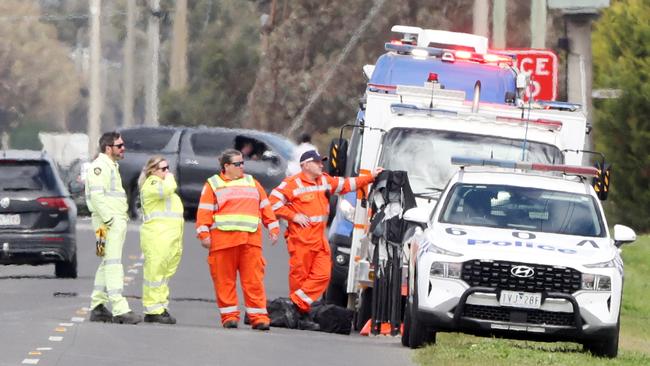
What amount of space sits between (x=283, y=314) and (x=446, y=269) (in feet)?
12.9

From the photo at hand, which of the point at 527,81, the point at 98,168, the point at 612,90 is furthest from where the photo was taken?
the point at 612,90

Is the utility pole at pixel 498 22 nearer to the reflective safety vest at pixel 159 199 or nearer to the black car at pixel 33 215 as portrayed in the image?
the black car at pixel 33 215

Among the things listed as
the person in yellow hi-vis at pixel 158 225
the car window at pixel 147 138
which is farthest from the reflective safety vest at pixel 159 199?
the car window at pixel 147 138

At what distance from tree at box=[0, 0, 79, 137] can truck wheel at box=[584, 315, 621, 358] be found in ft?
294

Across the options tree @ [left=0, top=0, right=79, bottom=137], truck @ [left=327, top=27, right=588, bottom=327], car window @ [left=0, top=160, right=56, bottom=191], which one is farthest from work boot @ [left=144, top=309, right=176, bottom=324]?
tree @ [left=0, top=0, right=79, bottom=137]

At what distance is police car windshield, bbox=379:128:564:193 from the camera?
1988cm

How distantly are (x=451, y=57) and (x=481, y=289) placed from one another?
7817 mm

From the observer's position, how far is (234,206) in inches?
740

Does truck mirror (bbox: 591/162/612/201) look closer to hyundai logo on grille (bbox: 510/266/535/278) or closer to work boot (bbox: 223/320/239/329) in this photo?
hyundai logo on grille (bbox: 510/266/535/278)

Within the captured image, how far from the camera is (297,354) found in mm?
16250

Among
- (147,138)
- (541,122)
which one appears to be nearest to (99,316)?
(541,122)

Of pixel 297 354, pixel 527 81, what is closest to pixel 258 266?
pixel 297 354

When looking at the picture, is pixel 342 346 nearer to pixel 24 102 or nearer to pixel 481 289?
pixel 481 289

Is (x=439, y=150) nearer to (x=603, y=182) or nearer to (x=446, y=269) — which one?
(x=603, y=182)
